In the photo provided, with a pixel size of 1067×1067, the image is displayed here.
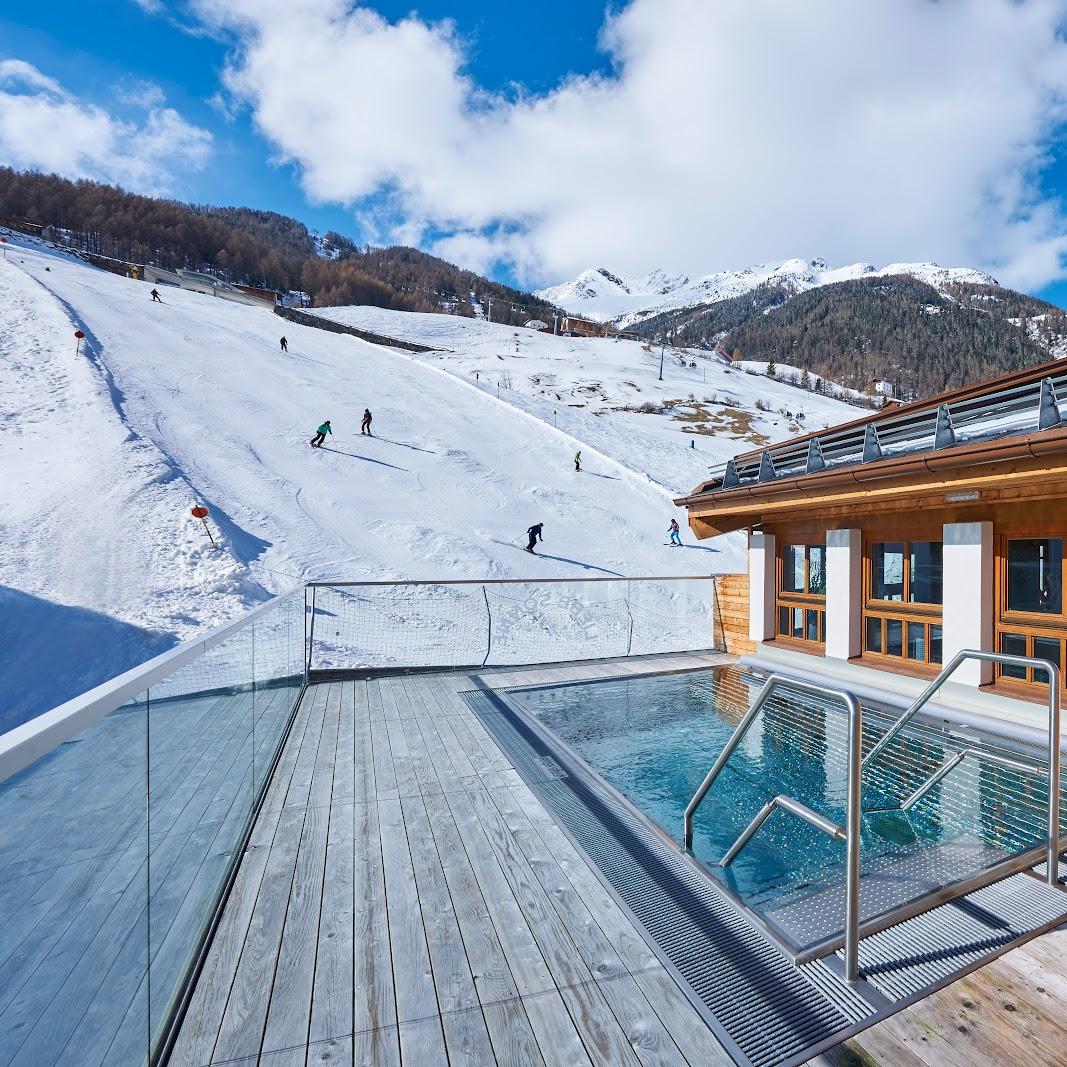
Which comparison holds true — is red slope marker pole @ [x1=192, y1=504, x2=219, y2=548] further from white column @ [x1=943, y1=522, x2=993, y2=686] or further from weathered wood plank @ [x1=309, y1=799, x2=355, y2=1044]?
white column @ [x1=943, y1=522, x2=993, y2=686]

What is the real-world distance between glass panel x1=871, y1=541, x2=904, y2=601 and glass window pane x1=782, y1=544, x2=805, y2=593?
1.21 metres

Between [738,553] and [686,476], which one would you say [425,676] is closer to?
[738,553]

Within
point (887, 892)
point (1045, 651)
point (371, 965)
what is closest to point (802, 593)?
point (1045, 651)

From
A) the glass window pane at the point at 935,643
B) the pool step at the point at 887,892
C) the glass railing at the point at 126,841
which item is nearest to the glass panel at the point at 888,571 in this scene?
the glass window pane at the point at 935,643

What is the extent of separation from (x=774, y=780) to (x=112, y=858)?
4.88m

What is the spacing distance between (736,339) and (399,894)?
117 meters

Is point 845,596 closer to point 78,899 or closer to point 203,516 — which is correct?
point 78,899

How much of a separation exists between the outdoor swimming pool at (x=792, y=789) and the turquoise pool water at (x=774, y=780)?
0.01m

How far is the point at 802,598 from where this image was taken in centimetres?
862

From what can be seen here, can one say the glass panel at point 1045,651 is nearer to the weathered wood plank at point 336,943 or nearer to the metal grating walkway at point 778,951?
the metal grating walkway at point 778,951

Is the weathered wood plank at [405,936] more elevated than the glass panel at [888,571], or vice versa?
the glass panel at [888,571]

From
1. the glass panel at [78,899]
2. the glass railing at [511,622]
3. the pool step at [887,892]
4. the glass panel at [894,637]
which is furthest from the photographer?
the glass railing at [511,622]

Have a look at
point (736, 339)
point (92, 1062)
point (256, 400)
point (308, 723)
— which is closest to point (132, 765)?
point (92, 1062)

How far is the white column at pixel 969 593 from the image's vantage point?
6.11 meters
